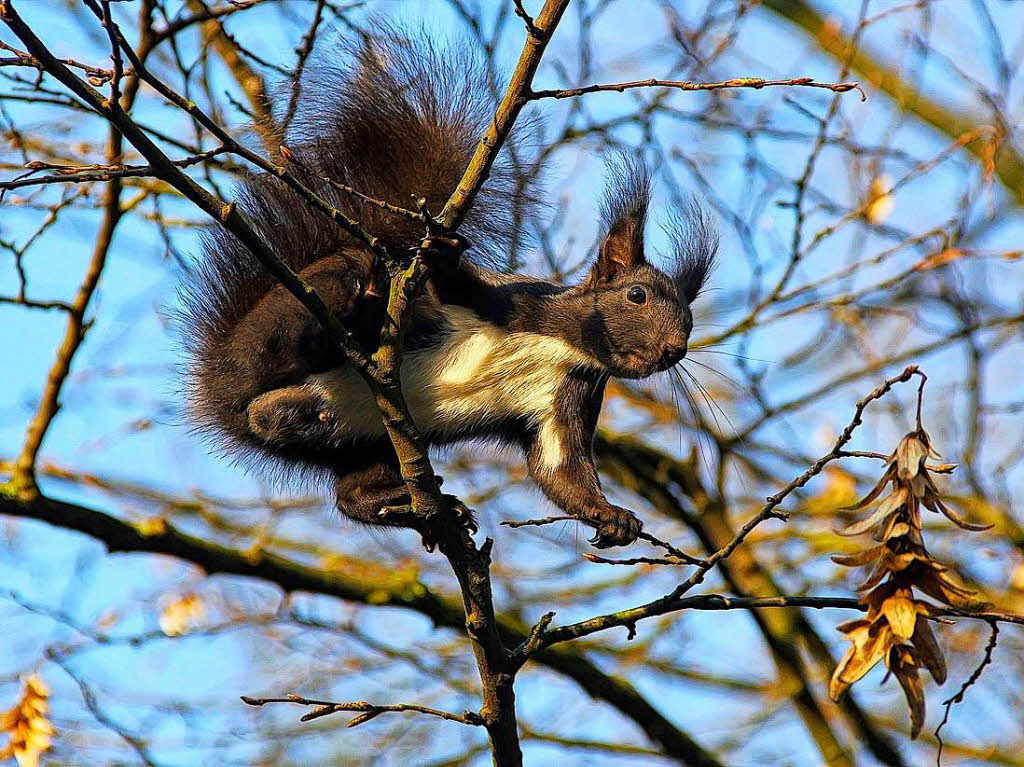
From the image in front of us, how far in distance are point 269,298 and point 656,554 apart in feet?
13.0

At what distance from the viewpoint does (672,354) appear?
379cm

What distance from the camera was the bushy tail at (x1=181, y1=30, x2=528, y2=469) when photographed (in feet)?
12.5

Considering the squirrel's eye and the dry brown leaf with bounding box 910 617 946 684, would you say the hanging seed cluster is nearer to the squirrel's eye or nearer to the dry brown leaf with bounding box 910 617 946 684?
the dry brown leaf with bounding box 910 617 946 684

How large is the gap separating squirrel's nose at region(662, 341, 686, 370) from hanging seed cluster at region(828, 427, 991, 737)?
1363 mm

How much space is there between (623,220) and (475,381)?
2.83 feet

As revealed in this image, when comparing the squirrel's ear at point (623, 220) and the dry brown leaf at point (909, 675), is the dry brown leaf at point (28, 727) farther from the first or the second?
the dry brown leaf at point (909, 675)

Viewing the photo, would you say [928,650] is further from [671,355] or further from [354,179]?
[354,179]

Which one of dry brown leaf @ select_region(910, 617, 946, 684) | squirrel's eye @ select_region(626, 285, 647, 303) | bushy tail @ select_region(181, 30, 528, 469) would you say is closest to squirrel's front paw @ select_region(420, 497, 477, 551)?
Result: bushy tail @ select_region(181, 30, 528, 469)

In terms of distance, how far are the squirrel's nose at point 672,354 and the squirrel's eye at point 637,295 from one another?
10.3 inches

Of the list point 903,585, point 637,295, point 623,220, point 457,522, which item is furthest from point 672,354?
point 903,585

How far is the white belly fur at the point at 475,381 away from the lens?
3945 mm

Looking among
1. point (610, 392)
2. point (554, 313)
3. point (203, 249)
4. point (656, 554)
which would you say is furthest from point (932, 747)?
point (203, 249)

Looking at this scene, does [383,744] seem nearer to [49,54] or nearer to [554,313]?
[554,313]

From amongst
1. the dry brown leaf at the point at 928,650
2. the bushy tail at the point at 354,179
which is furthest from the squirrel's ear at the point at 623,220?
the dry brown leaf at the point at 928,650
